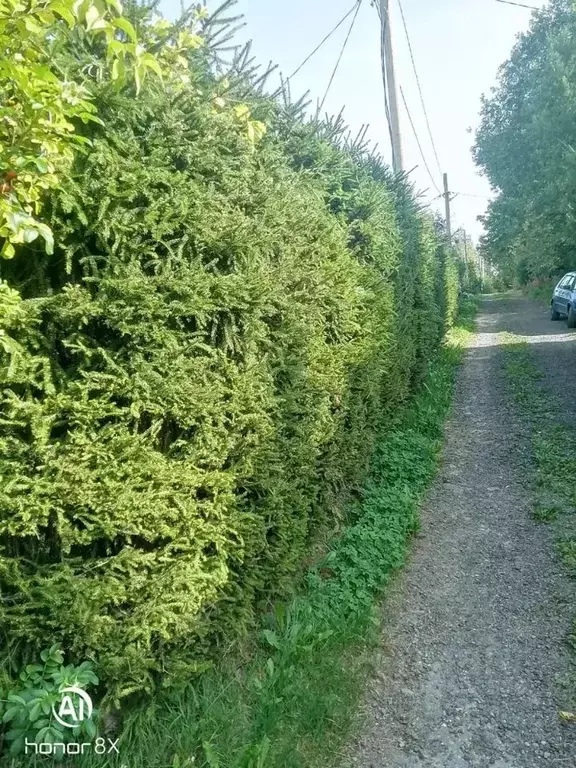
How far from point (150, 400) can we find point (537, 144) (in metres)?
26.3

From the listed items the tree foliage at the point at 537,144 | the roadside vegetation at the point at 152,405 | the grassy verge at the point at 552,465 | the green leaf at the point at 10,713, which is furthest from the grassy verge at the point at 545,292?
the green leaf at the point at 10,713

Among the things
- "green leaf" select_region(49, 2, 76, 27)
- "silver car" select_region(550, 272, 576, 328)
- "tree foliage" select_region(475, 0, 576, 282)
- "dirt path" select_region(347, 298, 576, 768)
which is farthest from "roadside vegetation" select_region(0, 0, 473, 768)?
"tree foliage" select_region(475, 0, 576, 282)

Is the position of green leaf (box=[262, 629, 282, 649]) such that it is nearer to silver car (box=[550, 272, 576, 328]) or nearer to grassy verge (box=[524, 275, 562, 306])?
silver car (box=[550, 272, 576, 328])

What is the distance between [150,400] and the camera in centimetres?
256

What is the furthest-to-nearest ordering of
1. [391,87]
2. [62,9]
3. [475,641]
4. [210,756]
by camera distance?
1. [391,87]
2. [475,641]
3. [210,756]
4. [62,9]

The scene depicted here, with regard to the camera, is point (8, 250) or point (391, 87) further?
point (391, 87)

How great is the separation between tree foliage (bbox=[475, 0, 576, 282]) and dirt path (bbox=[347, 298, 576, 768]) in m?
17.2

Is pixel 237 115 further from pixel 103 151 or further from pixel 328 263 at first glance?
pixel 328 263

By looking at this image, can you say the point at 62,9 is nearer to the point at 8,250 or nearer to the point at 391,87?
the point at 8,250

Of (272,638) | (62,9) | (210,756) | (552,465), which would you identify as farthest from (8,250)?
(552,465)

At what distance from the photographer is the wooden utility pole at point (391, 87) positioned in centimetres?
933

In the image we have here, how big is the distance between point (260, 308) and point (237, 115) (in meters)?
1.05

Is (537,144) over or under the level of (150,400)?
over

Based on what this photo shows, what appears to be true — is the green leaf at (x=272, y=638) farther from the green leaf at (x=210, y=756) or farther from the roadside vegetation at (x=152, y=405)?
the green leaf at (x=210, y=756)
